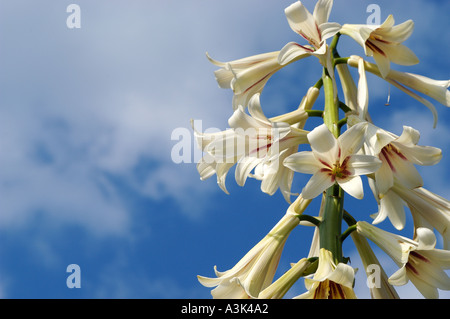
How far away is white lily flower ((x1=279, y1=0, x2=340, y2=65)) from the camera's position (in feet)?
12.4

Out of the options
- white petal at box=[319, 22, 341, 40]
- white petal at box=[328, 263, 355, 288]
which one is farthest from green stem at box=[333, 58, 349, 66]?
white petal at box=[328, 263, 355, 288]

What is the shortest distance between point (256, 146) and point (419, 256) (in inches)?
Answer: 48.1

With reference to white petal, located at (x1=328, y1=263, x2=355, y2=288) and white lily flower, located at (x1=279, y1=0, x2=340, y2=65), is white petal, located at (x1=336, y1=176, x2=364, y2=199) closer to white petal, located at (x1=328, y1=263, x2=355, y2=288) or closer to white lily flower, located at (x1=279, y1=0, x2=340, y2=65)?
white petal, located at (x1=328, y1=263, x2=355, y2=288)

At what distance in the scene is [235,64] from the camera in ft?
13.8

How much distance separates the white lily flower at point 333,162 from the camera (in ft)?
10.7

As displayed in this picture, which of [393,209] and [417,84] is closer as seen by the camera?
[393,209]

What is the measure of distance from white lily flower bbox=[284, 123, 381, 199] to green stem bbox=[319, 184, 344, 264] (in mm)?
199

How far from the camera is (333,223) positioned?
138 inches

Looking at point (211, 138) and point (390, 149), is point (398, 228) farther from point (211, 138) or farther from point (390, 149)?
point (211, 138)

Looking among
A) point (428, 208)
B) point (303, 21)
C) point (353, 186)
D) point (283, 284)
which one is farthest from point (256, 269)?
point (303, 21)

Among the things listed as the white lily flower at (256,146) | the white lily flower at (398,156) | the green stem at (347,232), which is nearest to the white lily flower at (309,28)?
the white lily flower at (256,146)

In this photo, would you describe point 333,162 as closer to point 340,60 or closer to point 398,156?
point 398,156

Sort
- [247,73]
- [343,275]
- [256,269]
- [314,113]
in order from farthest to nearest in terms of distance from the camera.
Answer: [247,73] < [314,113] < [256,269] < [343,275]
